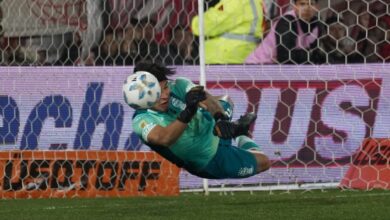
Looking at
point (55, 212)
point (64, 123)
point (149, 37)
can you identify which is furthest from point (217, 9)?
point (55, 212)

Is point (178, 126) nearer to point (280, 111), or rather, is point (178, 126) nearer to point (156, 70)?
point (156, 70)

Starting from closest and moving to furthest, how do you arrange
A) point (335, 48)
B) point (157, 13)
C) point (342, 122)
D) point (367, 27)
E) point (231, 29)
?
point (342, 122) < point (335, 48) < point (367, 27) < point (231, 29) < point (157, 13)

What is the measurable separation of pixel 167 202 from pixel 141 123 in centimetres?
193

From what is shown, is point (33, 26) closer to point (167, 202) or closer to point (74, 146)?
point (74, 146)

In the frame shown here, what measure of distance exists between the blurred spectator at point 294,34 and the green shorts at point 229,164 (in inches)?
121

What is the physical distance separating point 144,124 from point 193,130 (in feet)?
1.58

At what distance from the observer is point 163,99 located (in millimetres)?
9773

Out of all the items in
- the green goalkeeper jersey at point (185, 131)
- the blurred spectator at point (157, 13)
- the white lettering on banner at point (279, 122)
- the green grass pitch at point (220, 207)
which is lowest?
the green grass pitch at point (220, 207)

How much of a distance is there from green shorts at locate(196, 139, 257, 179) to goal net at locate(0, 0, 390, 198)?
2287 mm

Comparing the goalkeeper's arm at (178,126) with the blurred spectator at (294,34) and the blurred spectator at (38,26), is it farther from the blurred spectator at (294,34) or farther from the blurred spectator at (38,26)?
the blurred spectator at (38,26)

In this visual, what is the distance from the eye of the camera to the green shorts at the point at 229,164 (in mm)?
10133

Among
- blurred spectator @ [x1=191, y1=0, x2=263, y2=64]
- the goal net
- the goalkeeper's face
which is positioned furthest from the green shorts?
blurred spectator @ [x1=191, y1=0, x2=263, y2=64]

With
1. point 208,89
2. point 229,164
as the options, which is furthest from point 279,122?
point 229,164

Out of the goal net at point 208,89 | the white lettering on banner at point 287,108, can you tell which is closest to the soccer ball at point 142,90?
the goal net at point 208,89
